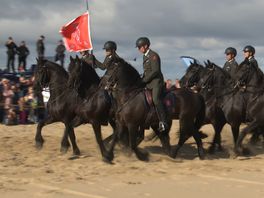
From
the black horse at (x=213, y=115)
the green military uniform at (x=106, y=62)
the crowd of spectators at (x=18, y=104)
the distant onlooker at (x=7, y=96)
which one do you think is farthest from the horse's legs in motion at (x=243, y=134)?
the distant onlooker at (x=7, y=96)

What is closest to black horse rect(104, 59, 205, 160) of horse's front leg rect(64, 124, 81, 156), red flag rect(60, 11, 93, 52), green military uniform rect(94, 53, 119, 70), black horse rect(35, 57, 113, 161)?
green military uniform rect(94, 53, 119, 70)

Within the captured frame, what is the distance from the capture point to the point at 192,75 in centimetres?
1408

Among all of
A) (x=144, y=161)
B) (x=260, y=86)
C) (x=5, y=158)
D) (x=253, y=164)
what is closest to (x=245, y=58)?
(x=260, y=86)

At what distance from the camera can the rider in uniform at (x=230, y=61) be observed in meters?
14.1

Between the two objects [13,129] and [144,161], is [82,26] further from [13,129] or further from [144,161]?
[144,161]

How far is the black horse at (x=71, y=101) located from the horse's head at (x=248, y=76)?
3329 millimetres

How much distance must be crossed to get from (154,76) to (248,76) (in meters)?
2.63

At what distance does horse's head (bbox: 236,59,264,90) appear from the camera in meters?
12.6

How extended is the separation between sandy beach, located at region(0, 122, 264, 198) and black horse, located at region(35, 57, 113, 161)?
608mm

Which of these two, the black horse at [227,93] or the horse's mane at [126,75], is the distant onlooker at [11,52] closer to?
the black horse at [227,93]

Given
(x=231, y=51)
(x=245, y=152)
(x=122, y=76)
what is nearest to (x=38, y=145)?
(x=122, y=76)

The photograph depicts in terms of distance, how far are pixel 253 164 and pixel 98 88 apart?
12.5ft

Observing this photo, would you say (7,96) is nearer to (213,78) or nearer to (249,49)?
(213,78)

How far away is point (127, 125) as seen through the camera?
1138cm
